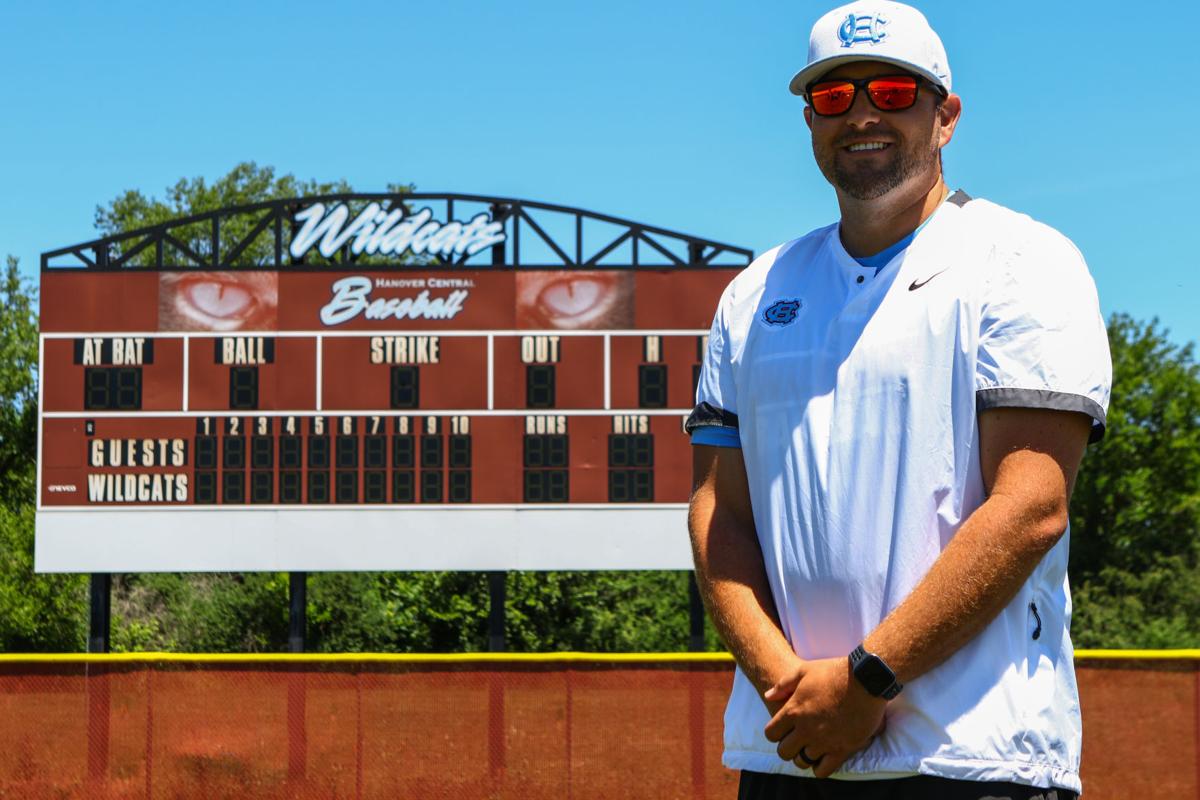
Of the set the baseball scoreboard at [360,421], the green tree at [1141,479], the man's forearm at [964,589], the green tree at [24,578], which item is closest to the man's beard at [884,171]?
the man's forearm at [964,589]

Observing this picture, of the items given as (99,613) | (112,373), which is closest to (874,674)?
(112,373)

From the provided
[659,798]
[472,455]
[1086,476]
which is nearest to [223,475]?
[472,455]

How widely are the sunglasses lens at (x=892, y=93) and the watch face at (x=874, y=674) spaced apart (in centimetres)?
68

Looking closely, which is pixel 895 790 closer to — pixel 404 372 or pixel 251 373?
pixel 404 372

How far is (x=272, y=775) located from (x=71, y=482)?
7.16 meters

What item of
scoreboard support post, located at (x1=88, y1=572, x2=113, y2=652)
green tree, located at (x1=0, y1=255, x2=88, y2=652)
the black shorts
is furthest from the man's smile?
green tree, located at (x1=0, y1=255, x2=88, y2=652)

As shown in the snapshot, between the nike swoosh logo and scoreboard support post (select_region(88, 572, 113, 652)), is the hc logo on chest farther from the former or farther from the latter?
scoreboard support post (select_region(88, 572, 113, 652))

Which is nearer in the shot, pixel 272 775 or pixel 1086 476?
pixel 272 775

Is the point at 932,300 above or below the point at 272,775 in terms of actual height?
above

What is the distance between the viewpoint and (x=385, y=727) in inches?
346

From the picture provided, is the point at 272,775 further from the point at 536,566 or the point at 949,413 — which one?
the point at 949,413

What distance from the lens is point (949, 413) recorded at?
1.73m

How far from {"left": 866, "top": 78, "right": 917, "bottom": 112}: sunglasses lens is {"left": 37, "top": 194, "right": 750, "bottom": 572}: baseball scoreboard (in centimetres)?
1300

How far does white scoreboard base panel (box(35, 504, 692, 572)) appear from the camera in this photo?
49.0ft
